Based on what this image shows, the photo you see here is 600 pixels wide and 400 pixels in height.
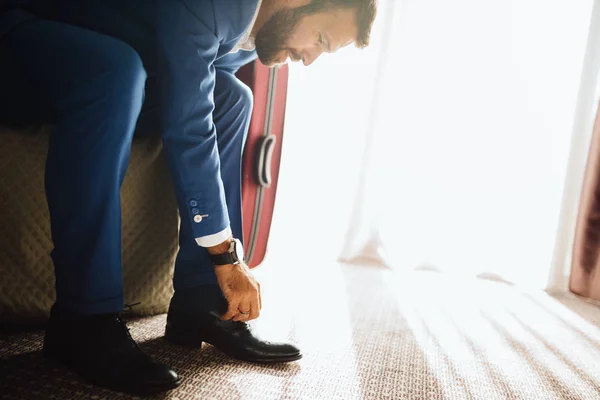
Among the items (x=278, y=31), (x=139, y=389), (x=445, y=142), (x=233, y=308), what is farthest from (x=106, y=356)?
(x=445, y=142)

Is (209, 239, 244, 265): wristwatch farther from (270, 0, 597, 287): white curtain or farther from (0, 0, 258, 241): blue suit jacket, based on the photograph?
(270, 0, 597, 287): white curtain

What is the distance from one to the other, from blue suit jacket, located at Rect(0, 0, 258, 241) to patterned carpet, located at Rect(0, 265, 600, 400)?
26cm

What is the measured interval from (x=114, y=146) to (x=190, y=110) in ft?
0.39

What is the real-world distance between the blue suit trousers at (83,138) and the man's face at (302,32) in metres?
0.35

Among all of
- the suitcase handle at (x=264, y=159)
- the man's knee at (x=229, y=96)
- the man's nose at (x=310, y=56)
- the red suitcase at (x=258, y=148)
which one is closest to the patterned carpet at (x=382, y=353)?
the red suitcase at (x=258, y=148)

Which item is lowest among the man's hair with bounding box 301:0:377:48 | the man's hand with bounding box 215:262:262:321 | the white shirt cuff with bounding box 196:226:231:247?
the man's hand with bounding box 215:262:262:321

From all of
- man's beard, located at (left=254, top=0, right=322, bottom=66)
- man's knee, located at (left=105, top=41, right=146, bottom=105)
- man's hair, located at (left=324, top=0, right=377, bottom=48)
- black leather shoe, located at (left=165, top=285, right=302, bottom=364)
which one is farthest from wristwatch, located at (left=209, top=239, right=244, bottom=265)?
man's hair, located at (left=324, top=0, right=377, bottom=48)

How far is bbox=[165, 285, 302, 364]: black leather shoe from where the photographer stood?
711 millimetres

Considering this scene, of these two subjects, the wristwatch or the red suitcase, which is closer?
the wristwatch

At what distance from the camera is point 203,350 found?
0.74 meters

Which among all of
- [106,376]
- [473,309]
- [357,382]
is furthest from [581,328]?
[106,376]

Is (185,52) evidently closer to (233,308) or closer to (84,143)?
(84,143)

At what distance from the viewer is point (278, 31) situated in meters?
0.85

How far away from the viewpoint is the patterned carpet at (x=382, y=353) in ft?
1.97
